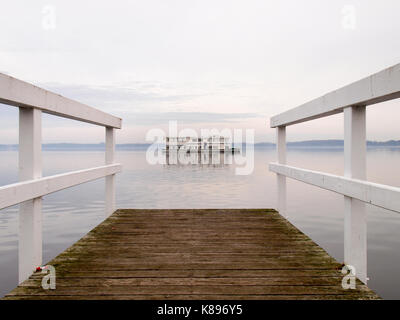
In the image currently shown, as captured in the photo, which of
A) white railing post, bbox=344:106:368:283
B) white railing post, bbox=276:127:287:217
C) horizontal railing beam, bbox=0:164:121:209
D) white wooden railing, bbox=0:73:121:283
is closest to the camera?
horizontal railing beam, bbox=0:164:121:209

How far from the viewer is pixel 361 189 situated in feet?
6.91

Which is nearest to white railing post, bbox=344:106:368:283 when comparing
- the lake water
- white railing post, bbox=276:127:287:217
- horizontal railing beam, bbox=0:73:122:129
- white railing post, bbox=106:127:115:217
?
white railing post, bbox=276:127:287:217

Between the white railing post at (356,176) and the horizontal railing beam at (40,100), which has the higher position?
the horizontal railing beam at (40,100)

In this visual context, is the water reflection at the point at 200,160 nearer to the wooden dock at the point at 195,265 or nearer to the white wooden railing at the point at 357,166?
the wooden dock at the point at 195,265

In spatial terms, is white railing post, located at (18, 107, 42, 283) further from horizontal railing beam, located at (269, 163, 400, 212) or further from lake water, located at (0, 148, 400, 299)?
lake water, located at (0, 148, 400, 299)

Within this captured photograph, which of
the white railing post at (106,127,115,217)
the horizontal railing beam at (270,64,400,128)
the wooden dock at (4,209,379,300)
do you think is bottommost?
the wooden dock at (4,209,379,300)

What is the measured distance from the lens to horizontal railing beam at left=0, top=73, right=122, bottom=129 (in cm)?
199

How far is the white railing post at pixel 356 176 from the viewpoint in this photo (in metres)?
2.30

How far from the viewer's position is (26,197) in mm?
2178

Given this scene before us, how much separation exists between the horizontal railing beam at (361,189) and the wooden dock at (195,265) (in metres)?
0.56

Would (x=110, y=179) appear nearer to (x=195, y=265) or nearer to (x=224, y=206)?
(x=195, y=265)

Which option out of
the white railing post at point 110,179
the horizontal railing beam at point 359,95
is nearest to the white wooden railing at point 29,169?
the white railing post at point 110,179

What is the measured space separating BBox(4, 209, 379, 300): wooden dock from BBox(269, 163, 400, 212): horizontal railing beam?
56cm
